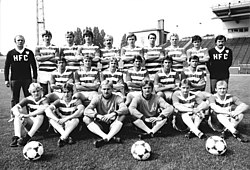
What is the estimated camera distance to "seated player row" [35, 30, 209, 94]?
5668mm

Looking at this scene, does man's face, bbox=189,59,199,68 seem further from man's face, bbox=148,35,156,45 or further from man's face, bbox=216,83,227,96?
man's face, bbox=148,35,156,45

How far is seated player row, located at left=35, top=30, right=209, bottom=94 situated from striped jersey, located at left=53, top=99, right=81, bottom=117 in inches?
49.8

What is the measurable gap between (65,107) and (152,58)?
259cm

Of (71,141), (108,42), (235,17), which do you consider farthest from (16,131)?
(235,17)

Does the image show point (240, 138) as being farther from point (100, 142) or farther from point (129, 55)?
point (129, 55)

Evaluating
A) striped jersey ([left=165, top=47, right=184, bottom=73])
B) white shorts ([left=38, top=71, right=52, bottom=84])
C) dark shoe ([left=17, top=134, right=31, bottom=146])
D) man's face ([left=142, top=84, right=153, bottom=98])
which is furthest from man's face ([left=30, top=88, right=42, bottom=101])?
striped jersey ([left=165, top=47, right=184, bottom=73])

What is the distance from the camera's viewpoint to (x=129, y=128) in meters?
5.18

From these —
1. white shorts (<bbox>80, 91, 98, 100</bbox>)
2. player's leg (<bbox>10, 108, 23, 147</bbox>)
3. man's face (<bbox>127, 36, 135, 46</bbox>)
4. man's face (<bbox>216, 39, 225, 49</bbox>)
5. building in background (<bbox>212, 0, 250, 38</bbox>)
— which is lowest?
player's leg (<bbox>10, 108, 23, 147</bbox>)

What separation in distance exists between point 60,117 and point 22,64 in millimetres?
1947

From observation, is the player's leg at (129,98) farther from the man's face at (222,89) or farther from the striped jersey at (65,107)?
the man's face at (222,89)

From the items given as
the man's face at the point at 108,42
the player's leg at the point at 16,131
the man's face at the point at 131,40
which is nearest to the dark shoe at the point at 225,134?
the man's face at the point at 131,40

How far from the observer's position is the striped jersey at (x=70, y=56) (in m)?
5.60

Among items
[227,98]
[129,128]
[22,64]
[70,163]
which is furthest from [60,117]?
[227,98]

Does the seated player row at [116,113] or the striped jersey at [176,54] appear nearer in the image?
the seated player row at [116,113]
